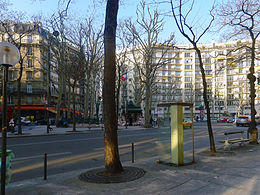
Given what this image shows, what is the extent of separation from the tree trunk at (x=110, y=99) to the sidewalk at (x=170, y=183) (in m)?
0.90

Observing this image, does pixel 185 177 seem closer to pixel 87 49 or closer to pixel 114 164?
pixel 114 164

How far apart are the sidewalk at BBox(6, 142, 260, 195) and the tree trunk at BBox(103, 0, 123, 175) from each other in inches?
35.3

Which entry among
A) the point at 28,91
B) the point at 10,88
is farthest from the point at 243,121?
the point at 10,88

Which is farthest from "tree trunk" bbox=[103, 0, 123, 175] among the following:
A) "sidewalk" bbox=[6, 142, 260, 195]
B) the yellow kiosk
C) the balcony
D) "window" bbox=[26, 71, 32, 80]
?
"window" bbox=[26, 71, 32, 80]

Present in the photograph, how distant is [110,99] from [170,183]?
105 inches

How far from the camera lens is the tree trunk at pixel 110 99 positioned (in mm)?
6390

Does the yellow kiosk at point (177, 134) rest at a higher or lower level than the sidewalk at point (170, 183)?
higher

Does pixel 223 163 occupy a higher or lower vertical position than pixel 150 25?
lower

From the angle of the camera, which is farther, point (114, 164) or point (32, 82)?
point (32, 82)

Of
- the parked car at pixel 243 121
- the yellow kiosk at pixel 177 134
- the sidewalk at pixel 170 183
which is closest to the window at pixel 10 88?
the parked car at pixel 243 121

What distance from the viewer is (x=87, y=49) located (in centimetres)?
3259

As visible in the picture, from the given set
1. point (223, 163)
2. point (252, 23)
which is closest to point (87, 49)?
point (252, 23)

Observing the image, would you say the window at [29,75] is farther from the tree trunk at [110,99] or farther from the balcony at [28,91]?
the tree trunk at [110,99]

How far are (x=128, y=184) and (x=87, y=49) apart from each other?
2899cm
